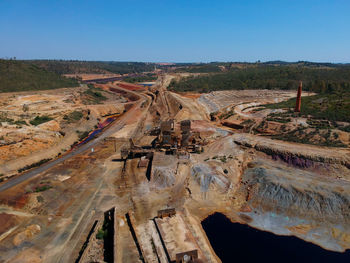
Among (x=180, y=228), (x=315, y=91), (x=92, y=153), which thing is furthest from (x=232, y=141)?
(x=315, y=91)

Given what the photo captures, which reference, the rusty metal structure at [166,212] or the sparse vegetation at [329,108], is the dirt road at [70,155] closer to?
the rusty metal structure at [166,212]

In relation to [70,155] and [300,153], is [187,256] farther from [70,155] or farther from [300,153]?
[70,155]

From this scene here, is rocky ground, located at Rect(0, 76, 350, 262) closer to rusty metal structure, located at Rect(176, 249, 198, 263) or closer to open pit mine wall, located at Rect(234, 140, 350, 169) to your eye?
open pit mine wall, located at Rect(234, 140, 350, 169)

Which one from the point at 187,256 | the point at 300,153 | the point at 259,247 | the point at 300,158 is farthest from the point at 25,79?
the point at 259,247

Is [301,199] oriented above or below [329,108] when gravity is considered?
below

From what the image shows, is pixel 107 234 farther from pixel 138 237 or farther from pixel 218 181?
pixel 218 181

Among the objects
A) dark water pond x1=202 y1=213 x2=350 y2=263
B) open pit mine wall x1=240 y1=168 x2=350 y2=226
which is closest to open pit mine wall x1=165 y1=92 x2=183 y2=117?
open pit mine wall x1=240 y1=168 x2=350 y2=226

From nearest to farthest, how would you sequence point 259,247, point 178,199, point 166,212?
1. point 259,247
2. point 166,212
3. point 178,199
